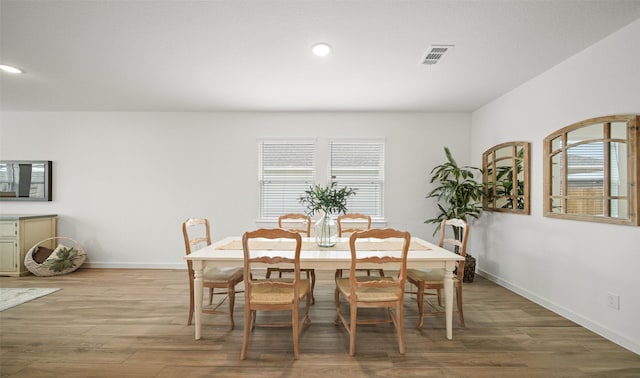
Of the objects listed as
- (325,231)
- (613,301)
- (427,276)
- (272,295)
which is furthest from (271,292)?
(613,301)

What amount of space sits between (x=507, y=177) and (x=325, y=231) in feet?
9.28

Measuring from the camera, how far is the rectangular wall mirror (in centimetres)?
451

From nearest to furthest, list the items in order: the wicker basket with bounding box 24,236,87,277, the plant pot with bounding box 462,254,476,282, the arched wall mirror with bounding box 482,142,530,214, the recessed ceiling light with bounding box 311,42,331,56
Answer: the recessed ceiling light with bounding box 311,42,331,56 < the arched wall mirror with bounding box 482,142,530,214 < the plant pot with bounding box 462,254,476,282 < the wicker basket with bounding box 24,236,87,277

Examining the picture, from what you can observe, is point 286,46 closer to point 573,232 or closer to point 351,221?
point 351,221

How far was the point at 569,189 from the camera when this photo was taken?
2752mm

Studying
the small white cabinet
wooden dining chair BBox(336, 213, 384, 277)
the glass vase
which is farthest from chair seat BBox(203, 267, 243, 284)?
the small white cabinet

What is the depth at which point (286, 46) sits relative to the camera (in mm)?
2480

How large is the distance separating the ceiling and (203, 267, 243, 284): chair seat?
2147mm

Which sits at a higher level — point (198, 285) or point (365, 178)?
point (365, 178)

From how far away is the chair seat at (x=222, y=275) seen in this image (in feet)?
8.29

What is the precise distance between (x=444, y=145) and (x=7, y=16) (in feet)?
16.9

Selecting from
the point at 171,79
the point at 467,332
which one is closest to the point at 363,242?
the point at 467,332

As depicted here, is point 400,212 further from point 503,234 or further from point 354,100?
point 354,100

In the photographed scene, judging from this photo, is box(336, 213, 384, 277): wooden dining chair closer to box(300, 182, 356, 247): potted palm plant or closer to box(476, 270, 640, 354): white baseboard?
box(300, 182, 356, 247): potted palm plant
